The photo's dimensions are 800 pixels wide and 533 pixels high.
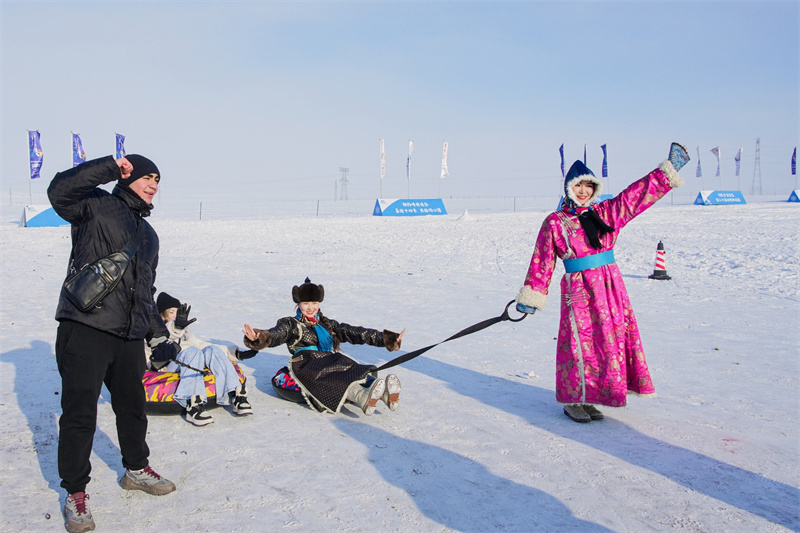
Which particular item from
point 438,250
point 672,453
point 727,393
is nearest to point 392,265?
point 438,250

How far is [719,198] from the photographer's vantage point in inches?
1626

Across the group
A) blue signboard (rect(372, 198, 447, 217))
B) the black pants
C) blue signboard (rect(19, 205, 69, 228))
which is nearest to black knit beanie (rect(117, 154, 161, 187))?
the black pants

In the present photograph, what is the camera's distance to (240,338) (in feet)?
24.6

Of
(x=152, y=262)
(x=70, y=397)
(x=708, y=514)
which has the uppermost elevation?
(x=152, y=262)

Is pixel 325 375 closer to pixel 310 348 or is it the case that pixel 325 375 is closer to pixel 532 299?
pixel 310 348

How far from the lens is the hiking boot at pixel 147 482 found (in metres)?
3.22

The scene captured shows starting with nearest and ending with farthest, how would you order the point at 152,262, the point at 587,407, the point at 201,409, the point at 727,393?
the point at 152,262 < the point at 201,409 < the point at 587,407 < the point at 727,393

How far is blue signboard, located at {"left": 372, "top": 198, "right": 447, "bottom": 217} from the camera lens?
3253 cm

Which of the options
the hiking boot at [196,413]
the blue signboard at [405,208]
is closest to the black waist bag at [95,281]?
the hiking boot at [196,413]

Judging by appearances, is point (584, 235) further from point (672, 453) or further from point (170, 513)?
point (170, 513)

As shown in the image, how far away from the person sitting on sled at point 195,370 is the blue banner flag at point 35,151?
30.3 meters

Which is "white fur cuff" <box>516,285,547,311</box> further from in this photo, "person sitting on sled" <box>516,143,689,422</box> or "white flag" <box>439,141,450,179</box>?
"white flag" <box>439,141,450,179</box>

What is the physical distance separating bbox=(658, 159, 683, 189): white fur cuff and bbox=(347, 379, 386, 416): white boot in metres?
2.70

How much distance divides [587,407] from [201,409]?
120 inches
